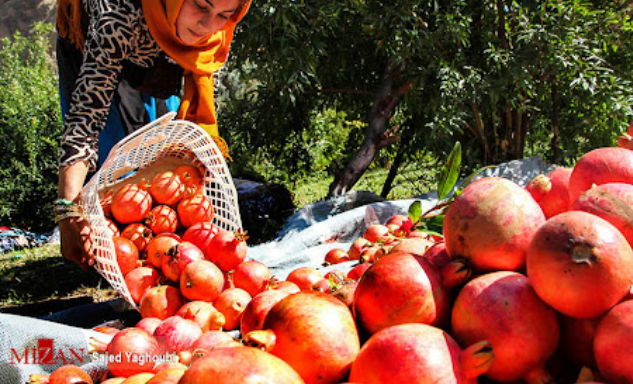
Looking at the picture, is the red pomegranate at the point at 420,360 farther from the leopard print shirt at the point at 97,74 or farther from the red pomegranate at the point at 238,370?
the leopard print shirt at the point at 97,74

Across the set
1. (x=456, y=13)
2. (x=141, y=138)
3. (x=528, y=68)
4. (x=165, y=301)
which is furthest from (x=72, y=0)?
(x=528, y=68)

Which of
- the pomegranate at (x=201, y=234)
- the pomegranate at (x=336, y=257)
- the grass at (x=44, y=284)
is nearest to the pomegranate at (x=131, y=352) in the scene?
the pomegranate at (x=201, y=234)

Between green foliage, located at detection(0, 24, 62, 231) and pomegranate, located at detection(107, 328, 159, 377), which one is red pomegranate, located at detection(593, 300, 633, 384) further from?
green foliage, located at detection(0, 24, 62, 231)

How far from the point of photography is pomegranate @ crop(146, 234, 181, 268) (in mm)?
2188

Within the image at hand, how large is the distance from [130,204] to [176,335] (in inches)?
42.7

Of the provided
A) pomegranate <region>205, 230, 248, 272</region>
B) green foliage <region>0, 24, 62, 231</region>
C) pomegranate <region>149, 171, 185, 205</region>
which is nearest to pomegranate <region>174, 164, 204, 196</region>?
pomegranate <region>149, 171, 185, 205</region>

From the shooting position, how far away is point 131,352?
129 centimetres

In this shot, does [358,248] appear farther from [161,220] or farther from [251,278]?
[161,220]

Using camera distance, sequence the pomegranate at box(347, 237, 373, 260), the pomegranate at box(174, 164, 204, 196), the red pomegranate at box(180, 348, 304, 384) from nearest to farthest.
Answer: the red pomegranate at box(180, 348, 304, 384)
the pomegranate at box(347, 237, 373, 260)
the pomegranate at box(174, 164, 204, 196)

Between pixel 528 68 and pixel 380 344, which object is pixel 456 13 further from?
pixel 380 344

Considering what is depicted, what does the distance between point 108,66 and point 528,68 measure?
9.64 feet

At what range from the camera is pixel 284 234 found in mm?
3918

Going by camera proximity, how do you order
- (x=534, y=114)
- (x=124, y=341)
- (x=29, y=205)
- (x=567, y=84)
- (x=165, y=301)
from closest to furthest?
(x=124, y=341) < (x=165, y=301) < (x=567, y=84) < (x=534, y=114) < (x=29, y=205)

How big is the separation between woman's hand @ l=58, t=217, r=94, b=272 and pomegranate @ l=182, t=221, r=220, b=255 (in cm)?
47
